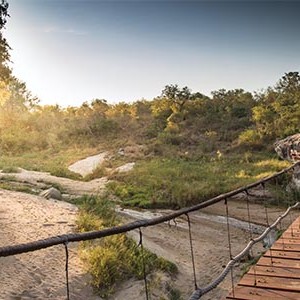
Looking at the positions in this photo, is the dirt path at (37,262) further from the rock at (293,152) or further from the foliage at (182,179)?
the rock at (293,152)

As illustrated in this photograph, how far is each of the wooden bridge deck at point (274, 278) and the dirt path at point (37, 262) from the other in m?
2.62

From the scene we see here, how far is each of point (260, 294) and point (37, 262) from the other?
12.5 feet

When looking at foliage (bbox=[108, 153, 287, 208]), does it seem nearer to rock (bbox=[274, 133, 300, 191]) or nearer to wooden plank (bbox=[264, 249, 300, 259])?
rock (bbox=[274, 133, 300, 191])

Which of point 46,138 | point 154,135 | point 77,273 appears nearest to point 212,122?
point 154,135

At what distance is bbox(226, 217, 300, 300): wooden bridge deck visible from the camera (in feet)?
9.52

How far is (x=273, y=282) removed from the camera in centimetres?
312

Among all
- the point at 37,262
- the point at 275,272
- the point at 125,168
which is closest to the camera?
the point at 275,272

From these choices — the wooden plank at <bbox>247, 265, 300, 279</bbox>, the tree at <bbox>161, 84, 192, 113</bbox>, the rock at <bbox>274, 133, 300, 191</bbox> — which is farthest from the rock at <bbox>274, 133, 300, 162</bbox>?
the tree at <bbox>161, 84, 192, 113</bbox>

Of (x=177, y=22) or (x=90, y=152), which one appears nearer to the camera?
(x=177, y=22)

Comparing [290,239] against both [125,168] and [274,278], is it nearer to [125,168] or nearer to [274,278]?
[274,278]

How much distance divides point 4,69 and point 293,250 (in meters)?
8.87

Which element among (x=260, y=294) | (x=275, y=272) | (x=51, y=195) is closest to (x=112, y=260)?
(x=275, y=272)

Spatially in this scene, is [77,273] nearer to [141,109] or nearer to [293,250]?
[293,250]

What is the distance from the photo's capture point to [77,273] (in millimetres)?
5758
